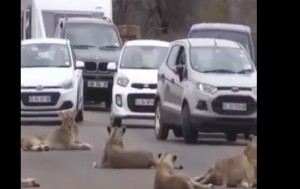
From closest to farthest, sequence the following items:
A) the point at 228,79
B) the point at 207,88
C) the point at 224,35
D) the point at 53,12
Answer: the point at 207,88, the point at 228,79, the point at 224,35, the point at 53,12

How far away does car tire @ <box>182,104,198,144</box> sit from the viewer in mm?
15673

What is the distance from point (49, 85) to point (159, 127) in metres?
2.70

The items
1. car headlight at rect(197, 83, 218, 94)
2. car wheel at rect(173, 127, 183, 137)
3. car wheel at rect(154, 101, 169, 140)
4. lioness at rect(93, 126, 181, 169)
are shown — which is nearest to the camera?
lioness at rect(93, 126, 181, 169)

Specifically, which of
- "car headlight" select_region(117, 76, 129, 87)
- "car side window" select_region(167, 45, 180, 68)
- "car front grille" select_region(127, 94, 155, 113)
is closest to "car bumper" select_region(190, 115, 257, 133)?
"car side window" select_region(167, 45, 180, 68)

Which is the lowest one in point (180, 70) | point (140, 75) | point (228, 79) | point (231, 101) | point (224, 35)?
point (231, 101)

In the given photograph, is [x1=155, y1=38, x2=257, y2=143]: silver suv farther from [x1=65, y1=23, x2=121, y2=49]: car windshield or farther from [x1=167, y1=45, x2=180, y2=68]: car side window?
[x1=65, y1=23, x2=121, y2=49]: car windshield

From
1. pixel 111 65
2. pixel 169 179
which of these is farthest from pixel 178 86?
pixel 111 65

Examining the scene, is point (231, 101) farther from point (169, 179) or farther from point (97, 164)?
point (169, 179)

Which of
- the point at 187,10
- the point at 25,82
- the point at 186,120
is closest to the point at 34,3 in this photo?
the point at 25,82

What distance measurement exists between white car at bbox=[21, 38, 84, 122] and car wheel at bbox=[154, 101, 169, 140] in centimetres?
207

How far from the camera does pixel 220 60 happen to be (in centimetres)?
1655

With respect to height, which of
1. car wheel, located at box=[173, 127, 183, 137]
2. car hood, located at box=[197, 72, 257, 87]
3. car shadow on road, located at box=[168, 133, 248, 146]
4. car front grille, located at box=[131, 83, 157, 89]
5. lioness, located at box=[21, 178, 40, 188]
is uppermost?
car hood, located at box=[197, 72, 257, 87]
